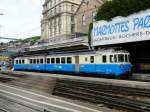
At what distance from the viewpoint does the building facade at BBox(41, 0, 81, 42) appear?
9056cm

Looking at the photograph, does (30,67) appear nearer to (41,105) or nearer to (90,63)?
(90,63)

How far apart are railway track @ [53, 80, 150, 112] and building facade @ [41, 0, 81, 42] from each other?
60263mm

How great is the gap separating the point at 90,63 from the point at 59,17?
211ft

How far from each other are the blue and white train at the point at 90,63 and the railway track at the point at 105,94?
184 inches

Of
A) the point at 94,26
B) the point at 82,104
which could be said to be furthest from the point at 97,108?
the point at 94,26

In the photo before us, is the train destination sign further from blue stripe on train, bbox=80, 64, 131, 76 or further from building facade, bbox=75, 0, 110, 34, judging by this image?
building facade, bbox=75, 0, 110, 34

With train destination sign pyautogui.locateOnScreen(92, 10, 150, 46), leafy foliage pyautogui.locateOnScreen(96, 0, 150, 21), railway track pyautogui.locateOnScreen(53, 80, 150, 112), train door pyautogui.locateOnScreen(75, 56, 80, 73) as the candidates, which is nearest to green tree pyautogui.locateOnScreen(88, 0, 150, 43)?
leafy foliage pyautogui.locateOnScreen(96, 0, 150, 21)

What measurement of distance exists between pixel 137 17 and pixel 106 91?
11.2m

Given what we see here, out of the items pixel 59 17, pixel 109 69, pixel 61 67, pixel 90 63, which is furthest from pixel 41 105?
pixel 59 17

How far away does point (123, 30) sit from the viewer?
101ft

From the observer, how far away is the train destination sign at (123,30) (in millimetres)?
28297

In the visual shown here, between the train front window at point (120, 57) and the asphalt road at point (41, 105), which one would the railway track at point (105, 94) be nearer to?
the asphalt road at point (41, 105)

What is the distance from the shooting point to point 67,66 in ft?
114

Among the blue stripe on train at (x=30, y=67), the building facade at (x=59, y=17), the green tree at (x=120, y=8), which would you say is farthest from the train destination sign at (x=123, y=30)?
the building facade at (x=59, y=17)
